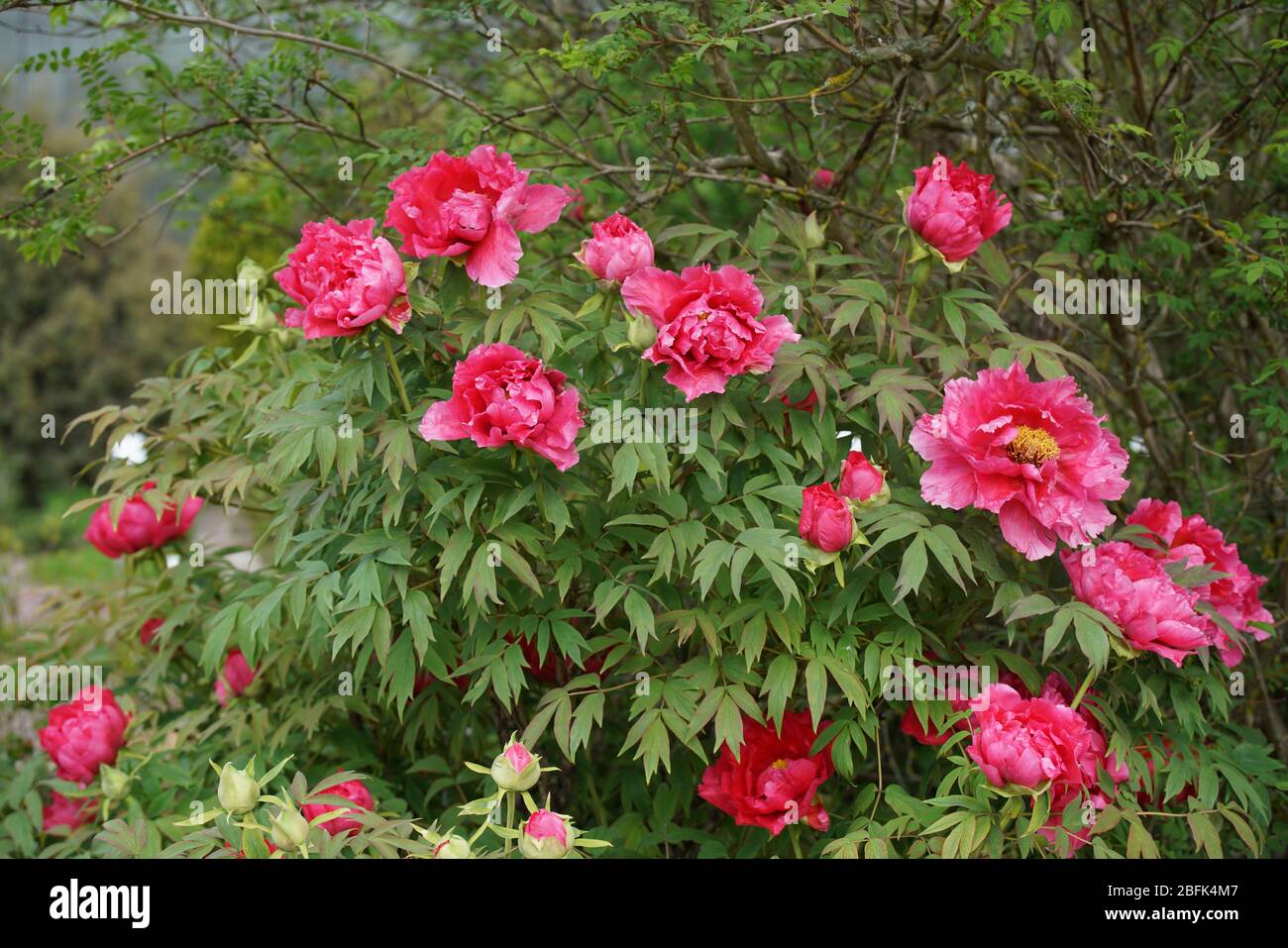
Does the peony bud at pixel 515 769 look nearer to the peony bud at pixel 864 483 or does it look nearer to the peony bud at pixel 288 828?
the peony bud at pixel 288 828

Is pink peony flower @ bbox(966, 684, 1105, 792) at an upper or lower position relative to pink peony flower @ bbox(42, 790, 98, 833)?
upper

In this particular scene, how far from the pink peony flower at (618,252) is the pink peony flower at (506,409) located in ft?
0.67

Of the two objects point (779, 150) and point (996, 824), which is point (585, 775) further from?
point (779, 150)

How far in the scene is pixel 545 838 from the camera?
1683mm

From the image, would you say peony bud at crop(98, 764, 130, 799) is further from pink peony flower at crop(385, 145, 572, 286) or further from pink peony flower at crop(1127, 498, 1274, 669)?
pink peony flower at crop(1127, 498, 1274, 669)

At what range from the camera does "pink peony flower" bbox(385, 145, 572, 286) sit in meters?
1.94

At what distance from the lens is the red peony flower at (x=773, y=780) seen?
2.00 meters

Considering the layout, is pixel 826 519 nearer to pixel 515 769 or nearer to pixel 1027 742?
pixel 1027 742

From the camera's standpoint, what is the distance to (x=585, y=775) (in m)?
2.30

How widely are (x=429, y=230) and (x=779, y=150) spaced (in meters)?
0.95

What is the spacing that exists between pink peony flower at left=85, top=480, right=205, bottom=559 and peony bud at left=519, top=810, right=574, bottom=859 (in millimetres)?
1336

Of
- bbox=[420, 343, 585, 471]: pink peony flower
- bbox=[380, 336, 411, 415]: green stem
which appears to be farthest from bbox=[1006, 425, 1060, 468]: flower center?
bbox=[380, 336, 411, 415]: green stem

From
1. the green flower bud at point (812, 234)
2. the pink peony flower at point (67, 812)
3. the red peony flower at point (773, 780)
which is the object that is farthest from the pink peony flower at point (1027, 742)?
the pink peony flower at point (67, 812)
